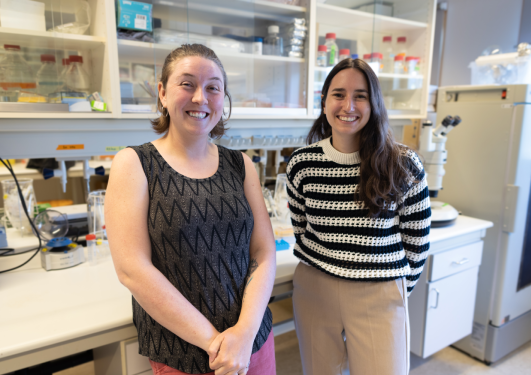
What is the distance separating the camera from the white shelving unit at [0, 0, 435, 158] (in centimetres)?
143

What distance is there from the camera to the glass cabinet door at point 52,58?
138 centimetres

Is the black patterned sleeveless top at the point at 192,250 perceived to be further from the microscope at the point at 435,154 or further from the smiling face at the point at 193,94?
the microscope at the point at 435,154

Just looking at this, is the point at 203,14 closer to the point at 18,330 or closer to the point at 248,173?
the point at 248,173

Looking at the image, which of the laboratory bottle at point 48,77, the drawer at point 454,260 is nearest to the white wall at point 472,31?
the drawer at point 454,260

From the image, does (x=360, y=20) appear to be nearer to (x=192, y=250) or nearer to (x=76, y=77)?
(x=76, y=77)

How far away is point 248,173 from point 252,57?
958mm

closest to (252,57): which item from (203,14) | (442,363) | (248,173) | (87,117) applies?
(203,14)

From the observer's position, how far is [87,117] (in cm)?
146

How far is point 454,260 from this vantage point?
1.89 meters

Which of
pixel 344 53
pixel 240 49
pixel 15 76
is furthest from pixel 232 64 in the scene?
pixel 15 76

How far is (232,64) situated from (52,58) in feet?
2.55

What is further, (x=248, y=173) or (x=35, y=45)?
(x=35, y=45)

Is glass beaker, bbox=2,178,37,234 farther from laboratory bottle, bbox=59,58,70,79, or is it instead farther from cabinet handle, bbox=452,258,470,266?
cabinet handle, bbox=452,258,470,266

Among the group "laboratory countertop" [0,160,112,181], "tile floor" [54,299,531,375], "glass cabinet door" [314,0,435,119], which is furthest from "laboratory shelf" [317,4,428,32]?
"laboratory countertop" [0,160,112,181]
